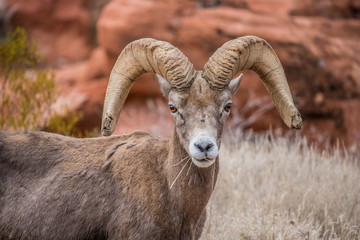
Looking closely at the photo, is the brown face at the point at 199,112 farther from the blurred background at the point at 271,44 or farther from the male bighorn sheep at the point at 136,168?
the blurred background at the point at 271,44

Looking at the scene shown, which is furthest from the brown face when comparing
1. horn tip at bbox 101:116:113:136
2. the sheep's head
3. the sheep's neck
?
horn tip at bbox 101:116:113:136

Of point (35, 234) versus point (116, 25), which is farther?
point (116, 25)

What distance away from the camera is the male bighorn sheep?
13.2ft

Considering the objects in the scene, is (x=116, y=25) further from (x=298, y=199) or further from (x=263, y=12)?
(x=298, y=199)

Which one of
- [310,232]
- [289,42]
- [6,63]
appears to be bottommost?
[310,232]

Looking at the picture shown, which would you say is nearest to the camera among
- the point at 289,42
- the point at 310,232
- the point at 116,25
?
the point at 310,232

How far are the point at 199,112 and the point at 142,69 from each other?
895mm

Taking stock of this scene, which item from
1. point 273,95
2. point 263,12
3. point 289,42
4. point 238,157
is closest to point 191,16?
point 263,12

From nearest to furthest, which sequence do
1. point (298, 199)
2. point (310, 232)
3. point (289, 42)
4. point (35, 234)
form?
point (35, 234), point (310, 232), point (298, 199), point (289, 42)

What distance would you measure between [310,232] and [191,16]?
8192 millimetres

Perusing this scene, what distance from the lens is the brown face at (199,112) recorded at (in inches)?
147

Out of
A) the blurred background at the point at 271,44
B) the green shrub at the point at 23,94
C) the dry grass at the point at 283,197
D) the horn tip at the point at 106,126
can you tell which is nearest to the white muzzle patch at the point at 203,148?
the horn tip at the point at 106,126

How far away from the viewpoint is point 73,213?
13.6 feet

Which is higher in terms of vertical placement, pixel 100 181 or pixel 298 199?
pixel 100 181
